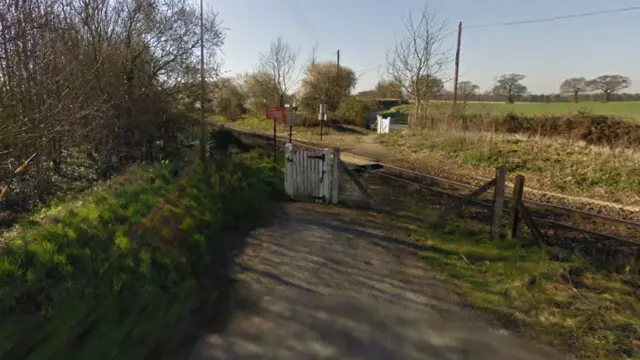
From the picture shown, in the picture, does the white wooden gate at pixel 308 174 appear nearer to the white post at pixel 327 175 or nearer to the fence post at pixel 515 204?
the white post at pixel 327 175

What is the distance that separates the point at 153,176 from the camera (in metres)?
7.94

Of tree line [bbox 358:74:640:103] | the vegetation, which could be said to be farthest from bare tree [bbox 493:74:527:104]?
the vegetation

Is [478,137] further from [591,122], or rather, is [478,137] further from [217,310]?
[217,310]

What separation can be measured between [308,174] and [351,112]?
28.5 metres

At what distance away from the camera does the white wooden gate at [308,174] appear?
8250mm

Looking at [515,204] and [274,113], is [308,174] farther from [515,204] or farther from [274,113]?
[515,204]

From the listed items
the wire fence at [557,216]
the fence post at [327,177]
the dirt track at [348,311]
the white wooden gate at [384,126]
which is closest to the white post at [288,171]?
the fence post at [327,177]

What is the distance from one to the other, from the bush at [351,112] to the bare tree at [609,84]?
105ft

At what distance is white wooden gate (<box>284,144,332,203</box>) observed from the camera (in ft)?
27.1

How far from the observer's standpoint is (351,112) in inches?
1414

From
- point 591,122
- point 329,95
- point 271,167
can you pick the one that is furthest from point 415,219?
point 329,95

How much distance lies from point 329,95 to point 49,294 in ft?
121

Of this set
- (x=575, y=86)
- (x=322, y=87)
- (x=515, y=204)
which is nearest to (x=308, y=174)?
(x=515, y=204)

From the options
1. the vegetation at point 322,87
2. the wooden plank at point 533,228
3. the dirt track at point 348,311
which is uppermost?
the vegetation at point 322,87
